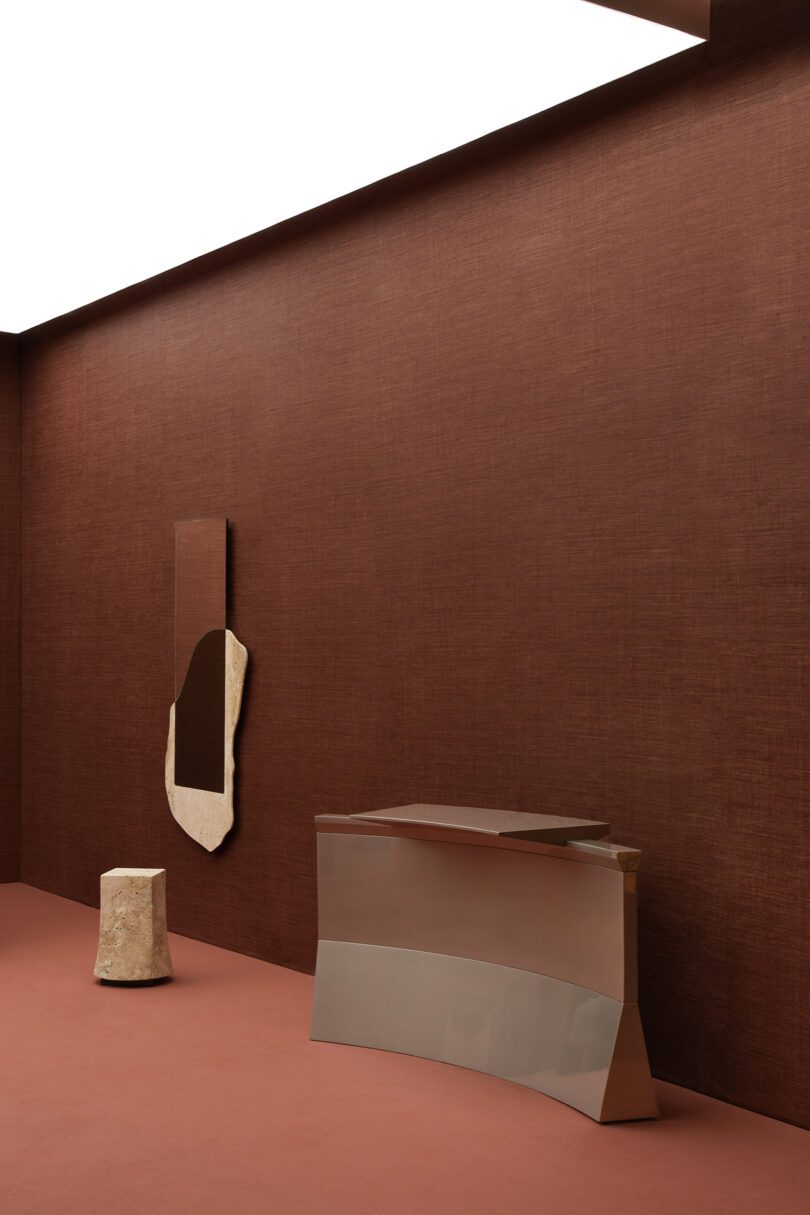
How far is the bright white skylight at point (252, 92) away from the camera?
3.34 metres

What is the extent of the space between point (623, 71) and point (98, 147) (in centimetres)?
170

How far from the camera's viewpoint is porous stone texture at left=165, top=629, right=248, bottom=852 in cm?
533

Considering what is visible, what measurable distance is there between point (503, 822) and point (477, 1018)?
61 cm

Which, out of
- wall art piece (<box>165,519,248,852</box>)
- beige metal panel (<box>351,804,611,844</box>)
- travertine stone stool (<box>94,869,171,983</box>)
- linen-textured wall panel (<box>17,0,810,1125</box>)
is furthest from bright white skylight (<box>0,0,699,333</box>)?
travertine stone stool (<box>94,869,171,983</box>)

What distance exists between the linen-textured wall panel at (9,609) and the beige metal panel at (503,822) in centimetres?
367

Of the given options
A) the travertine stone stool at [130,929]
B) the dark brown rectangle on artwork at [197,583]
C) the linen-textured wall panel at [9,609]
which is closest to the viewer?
the travertine stone stool at [130,929]

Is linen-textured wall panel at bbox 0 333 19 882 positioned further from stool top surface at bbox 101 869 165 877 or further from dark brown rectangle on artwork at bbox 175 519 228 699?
stool top surface at bbox 101 869 165 877

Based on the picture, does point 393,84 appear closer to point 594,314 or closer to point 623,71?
point 623,71

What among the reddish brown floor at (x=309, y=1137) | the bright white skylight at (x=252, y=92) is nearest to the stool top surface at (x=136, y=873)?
the reddish brown floor at (x=309, y=1137)

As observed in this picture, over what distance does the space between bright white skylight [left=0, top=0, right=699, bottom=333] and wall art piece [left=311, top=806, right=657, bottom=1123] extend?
6.89ft

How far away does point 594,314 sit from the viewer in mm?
3893

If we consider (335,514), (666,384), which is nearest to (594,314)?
(666,384)

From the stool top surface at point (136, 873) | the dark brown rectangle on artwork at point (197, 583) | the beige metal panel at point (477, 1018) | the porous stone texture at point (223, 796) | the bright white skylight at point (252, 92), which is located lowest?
the beige metal panel at point (477, 1018)

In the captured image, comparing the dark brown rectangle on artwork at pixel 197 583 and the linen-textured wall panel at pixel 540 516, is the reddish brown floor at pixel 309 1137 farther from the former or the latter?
the dark brown rectangle on artwork at pixel 197 583
